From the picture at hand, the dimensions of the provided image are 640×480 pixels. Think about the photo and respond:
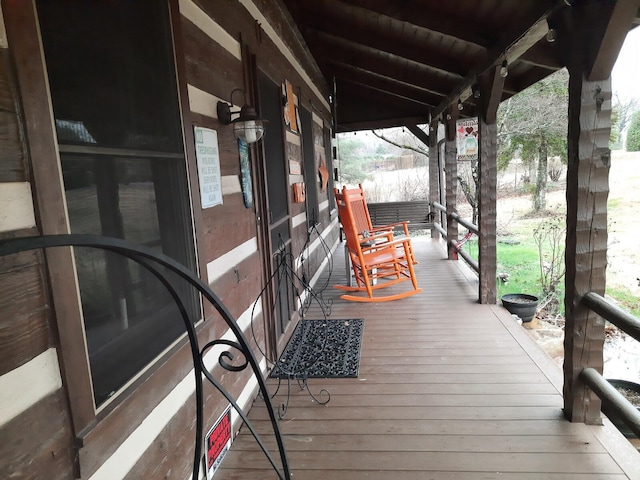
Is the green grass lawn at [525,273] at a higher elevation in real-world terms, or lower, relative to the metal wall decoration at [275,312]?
lower

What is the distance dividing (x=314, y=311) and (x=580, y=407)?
7.86 ft

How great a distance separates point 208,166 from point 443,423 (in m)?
1.71

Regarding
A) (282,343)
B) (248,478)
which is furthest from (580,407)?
(282,343)

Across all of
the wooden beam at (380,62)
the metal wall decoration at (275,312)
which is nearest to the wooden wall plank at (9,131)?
the metal wall decoration at (275,312)

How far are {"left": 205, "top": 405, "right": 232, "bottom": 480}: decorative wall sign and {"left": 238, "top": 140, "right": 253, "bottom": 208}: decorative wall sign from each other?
3.57 feet

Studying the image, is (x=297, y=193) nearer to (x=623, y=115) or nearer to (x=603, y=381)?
(x=603, y=381)

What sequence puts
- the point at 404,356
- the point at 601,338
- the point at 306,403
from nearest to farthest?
the point at 601,338 < the point at 306,403 < the point at 404,356

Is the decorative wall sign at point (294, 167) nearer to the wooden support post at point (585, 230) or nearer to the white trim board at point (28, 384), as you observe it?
the wooden support post at point (585, 230)

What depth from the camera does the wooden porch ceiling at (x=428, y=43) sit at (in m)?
2.72

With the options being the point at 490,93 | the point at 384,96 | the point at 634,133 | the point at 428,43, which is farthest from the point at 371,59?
the point at 634,133

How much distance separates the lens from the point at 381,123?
7699 mm

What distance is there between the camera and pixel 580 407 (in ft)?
6.81

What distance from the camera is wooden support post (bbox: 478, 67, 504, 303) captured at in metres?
3.46

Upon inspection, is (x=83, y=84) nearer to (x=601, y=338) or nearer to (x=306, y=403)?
(x=306, y=403)
